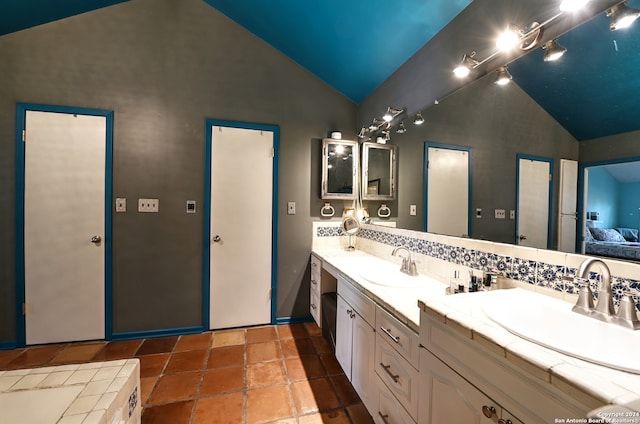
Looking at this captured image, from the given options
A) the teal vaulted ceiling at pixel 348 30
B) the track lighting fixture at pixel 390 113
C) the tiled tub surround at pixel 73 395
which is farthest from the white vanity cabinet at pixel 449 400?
the teal vaulted ceiling at pixel 348 30

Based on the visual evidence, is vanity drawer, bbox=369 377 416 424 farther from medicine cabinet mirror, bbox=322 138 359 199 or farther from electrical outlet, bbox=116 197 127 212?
electrical outlet, bbox=116 197 127 212

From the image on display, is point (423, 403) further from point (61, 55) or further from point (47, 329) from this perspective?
point (61, 55)

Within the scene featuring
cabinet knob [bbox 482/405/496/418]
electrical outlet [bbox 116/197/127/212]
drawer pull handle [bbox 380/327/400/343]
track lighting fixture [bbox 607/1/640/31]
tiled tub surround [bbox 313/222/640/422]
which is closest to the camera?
tiled tub surround [bbox 313/222/640/422]

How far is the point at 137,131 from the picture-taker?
2.29 meters

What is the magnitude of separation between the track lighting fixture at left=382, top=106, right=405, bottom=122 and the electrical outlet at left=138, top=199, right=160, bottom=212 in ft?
7.34

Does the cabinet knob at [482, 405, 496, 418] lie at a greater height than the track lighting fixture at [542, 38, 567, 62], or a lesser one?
lesser

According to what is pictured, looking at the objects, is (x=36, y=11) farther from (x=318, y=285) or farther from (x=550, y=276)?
(x=550, y=276)

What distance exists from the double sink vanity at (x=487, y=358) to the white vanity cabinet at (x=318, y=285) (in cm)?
80

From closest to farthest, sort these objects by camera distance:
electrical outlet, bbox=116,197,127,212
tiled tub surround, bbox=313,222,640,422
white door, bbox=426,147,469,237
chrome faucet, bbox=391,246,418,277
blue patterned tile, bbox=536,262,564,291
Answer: tiled tub surround, bbox=313,222,640,422 → blue patterned tile, bbox=536,262,564,291 → white door, bbox=426,147,469,237 → chrome faucet, bbox=391,246,418,277 → electrical outlet, bbox=116,197,127,212

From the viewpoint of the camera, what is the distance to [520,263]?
115 centimetres

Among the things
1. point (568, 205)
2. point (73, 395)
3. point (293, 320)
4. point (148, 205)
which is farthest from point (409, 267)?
point (148, 205)

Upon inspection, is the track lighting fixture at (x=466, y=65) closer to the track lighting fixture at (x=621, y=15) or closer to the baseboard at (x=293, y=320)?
the track lighting fixture at (x=621, y=15)

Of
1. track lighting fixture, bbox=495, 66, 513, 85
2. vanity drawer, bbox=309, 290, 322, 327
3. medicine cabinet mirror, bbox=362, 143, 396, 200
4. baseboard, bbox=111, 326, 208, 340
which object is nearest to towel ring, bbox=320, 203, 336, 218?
medicine cabinet mirror, bbox=362, 143, 396, 200

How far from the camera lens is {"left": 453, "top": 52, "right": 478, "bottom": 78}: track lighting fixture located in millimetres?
1424
